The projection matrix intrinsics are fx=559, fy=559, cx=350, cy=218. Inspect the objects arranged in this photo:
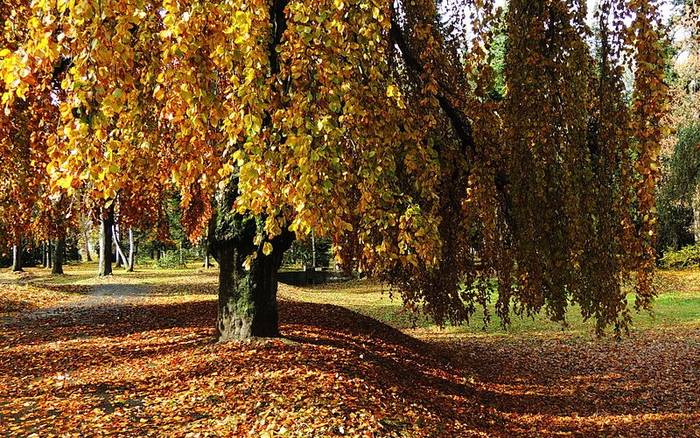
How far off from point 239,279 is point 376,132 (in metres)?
3.47

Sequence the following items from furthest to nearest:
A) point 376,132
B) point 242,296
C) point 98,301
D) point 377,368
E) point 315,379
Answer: point 98,301
point 242,296
point 377,368
point 315,379
point 376,132

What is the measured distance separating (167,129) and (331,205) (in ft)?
5.70

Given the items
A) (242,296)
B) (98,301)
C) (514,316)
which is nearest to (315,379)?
(242,296)

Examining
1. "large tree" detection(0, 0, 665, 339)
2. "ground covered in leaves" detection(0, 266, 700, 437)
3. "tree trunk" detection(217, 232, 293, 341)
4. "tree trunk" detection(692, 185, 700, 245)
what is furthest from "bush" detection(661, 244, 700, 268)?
"tree trunk" detection(217, 232, 293, 341)

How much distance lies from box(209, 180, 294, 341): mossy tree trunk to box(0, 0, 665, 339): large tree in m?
0.02

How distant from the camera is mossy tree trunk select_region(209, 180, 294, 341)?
617 centimetres

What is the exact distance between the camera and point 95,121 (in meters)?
2.06

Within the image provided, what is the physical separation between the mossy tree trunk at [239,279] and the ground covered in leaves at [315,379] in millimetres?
297

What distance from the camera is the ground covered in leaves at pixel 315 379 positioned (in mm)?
4348

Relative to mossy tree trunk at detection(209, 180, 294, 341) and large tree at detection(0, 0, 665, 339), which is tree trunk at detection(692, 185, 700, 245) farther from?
mossy tree trunk at detection(209, 180, 294, 341)

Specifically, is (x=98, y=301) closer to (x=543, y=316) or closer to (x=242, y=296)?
(x=242, y=296)

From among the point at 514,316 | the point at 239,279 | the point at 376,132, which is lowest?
the point at 514,316

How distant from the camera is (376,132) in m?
3.23

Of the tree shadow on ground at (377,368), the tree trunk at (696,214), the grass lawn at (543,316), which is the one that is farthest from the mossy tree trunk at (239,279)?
the tree trunk at (696,214)
